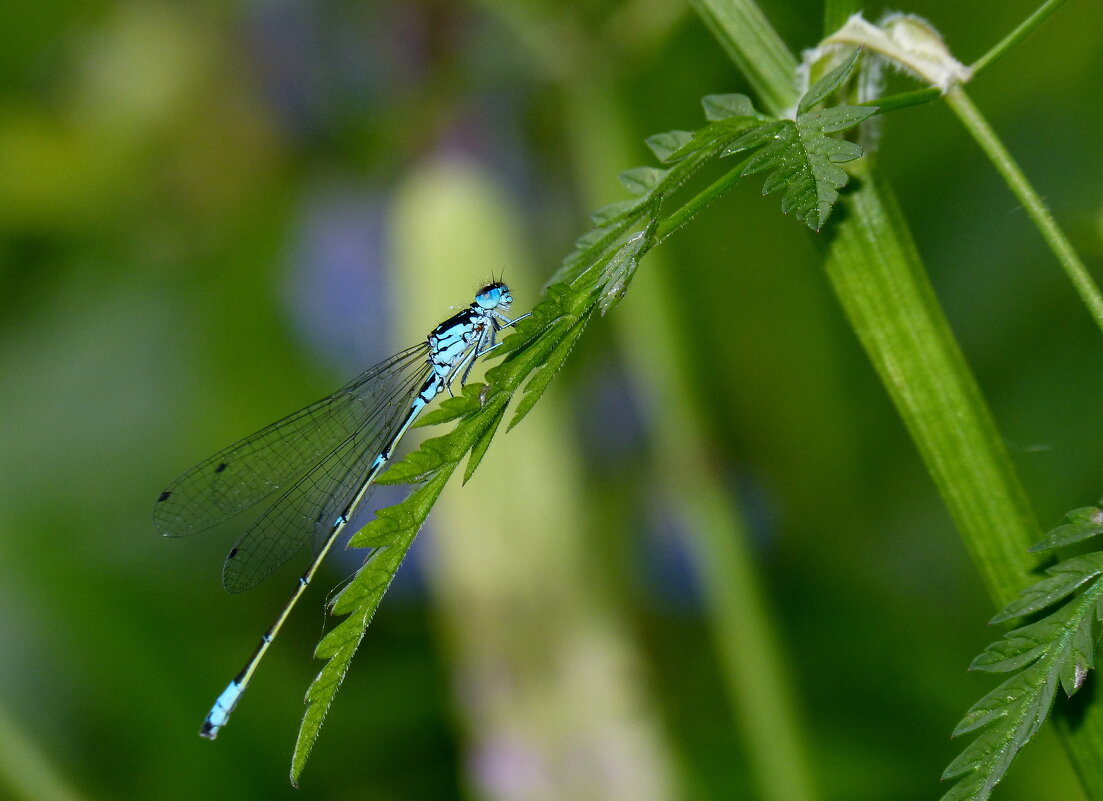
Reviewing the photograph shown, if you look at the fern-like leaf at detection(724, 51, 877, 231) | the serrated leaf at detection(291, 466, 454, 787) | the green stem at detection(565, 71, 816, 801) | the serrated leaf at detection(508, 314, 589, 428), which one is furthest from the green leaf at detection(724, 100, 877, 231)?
the green stem at detection(565, 71, 816, 801)

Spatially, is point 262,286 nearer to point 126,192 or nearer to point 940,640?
point 126,192

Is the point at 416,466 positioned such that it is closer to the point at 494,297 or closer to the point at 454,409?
the point at 454,409

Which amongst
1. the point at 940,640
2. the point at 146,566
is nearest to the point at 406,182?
the point at 146,566

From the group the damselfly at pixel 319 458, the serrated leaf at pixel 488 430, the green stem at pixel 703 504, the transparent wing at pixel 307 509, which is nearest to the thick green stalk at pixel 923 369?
the serrated leaf at pixel 488 430

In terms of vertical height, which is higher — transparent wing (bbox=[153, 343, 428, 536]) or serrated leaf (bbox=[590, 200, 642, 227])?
transparent wing (bbox=[153, 343, 428, 536])

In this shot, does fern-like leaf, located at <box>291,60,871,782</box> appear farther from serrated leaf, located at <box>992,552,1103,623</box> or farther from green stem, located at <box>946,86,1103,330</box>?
serrated leaf, located at <box>992,552,1103,623</box>
